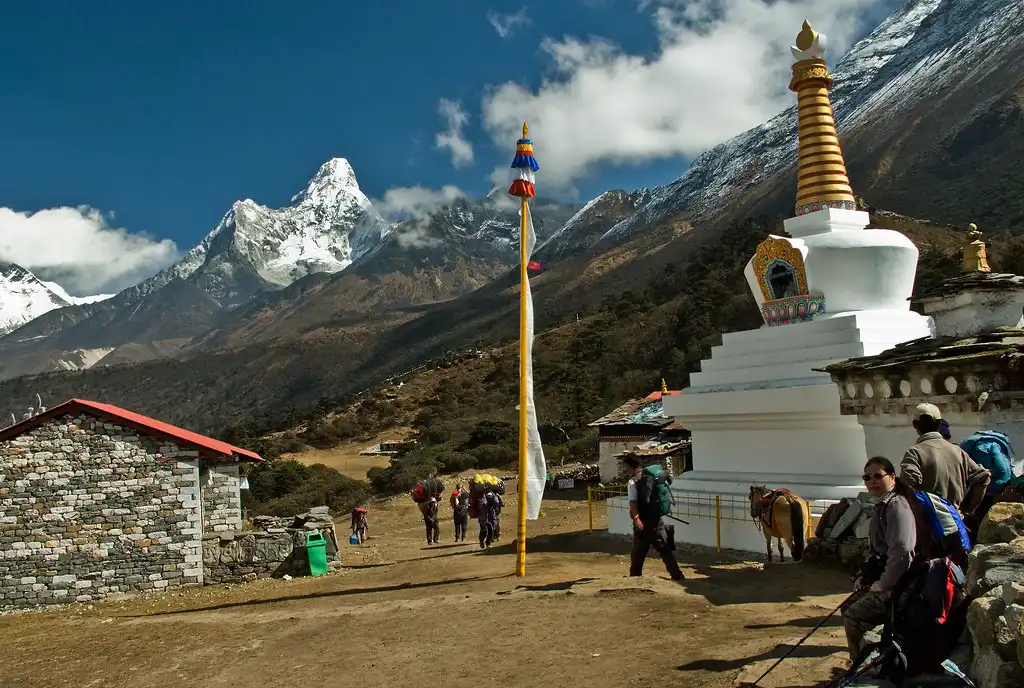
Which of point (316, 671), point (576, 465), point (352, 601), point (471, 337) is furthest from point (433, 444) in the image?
point (471, 337)

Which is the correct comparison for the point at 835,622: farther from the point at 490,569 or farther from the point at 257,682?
the point at 490,569

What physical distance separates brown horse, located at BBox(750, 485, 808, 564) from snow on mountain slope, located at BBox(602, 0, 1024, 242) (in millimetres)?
89277

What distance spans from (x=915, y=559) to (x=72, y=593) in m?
13.4

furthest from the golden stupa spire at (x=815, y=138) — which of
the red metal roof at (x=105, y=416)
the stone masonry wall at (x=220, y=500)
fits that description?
the stone masonry wall at (x=220, y=500)

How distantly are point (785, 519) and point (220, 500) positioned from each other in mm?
13105

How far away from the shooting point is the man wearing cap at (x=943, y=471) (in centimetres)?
535

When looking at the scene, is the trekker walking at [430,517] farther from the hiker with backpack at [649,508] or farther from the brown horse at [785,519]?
the hiker with backpack at [649,508]

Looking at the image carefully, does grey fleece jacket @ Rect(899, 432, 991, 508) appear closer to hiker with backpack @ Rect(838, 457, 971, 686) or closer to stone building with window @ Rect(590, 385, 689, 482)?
hiker with backpack @ Rect(838, 457, 971, 686)

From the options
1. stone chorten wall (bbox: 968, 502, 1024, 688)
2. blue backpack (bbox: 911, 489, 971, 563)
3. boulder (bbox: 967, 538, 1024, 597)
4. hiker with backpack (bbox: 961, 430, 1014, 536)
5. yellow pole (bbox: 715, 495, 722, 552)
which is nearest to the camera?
stone chorten wall (bbox: 968, 502, 1024, 688)

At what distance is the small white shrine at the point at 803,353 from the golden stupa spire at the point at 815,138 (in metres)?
0.02

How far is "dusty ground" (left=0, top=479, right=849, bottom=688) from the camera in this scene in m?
6.27

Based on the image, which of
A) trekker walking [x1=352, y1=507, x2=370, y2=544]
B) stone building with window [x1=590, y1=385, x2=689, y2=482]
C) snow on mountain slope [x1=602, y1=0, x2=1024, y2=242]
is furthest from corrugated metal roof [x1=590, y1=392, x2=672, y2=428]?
snow on mountain slope [x1=602, y1=0, x2=1024, y2=242]

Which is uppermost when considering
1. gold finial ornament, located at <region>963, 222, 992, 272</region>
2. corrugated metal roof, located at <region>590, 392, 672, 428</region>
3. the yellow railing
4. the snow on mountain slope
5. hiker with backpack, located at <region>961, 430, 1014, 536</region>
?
the snow on mountain slope

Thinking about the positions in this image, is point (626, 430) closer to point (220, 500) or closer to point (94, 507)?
point (220, 500)
